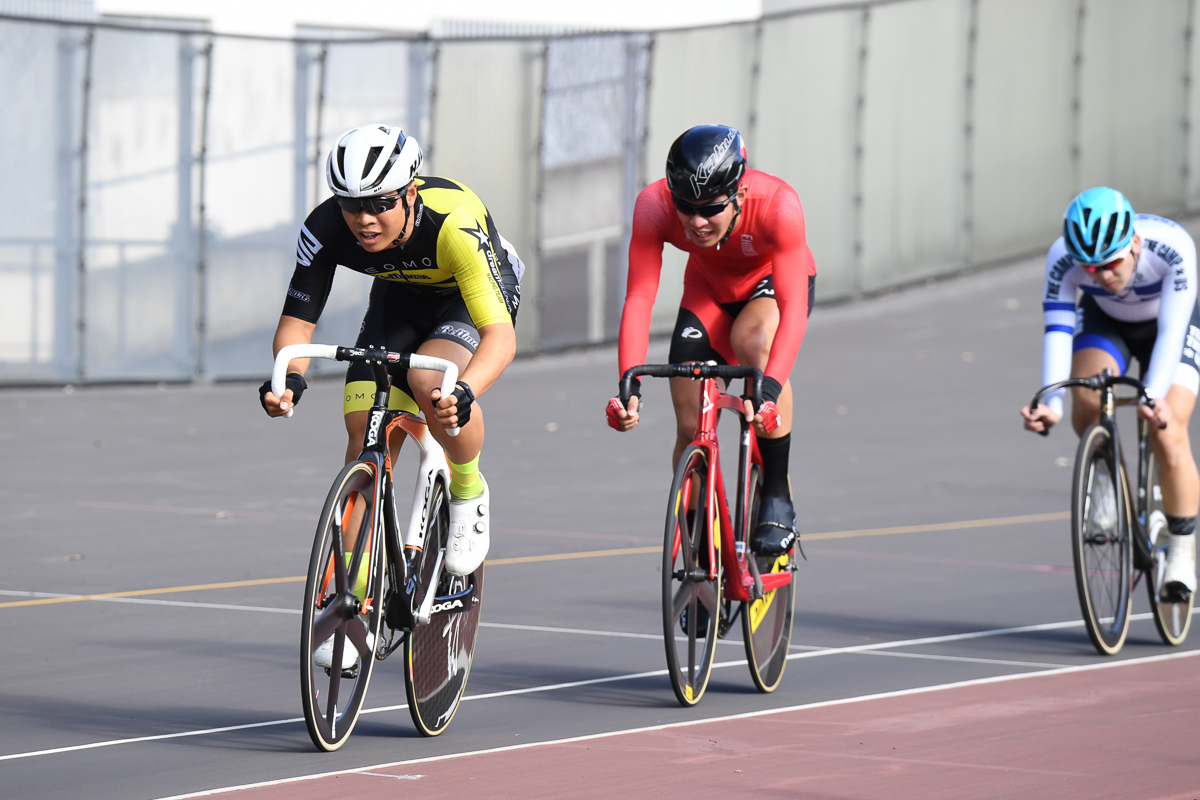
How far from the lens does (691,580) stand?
Answer: 600cm

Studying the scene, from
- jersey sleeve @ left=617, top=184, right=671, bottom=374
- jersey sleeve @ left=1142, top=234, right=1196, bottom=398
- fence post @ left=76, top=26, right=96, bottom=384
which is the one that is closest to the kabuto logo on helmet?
Result: jersey sleeve @ left=617, top=184, right=671, bottom=374

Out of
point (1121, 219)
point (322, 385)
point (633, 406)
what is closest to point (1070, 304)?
point (1121, 219)

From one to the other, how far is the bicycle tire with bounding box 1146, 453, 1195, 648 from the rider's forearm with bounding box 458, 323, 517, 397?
10.8ft

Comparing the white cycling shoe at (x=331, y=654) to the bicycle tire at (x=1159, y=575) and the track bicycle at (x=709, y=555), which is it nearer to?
the track bicycle at (x=709, y=555)

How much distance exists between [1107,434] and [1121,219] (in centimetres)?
87

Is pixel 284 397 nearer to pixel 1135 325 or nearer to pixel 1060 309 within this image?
pixel 1060 309

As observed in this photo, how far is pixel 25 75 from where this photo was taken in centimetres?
1748

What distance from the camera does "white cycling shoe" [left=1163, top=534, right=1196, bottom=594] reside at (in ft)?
24.4

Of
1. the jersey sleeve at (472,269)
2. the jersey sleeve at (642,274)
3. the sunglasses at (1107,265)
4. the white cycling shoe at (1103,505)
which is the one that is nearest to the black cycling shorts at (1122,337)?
the sunglasses at (1107,265)

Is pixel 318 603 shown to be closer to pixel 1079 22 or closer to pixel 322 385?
pixel 322 385

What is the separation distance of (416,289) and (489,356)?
615mm

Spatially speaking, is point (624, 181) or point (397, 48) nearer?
point (397, 48)

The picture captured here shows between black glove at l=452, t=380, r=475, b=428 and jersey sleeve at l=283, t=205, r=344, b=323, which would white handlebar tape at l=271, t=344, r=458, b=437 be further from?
jersey sleeve at l=283, t=205, r=344, b=323

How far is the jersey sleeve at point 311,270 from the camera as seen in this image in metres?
5.54
